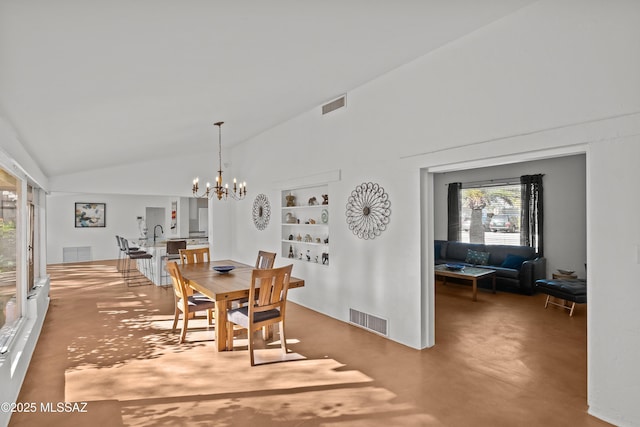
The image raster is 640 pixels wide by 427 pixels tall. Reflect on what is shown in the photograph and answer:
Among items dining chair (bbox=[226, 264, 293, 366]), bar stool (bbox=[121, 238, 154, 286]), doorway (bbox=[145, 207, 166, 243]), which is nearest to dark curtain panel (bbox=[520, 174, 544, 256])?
dining chair (bbox=[226, 264, 293, 366])

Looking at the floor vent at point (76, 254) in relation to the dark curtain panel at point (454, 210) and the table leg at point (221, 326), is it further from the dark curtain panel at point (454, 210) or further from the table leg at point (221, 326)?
the dark curtain panel at point (454, 210)

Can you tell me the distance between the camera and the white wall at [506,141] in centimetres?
227

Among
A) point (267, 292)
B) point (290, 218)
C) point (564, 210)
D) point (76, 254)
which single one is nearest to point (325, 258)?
point (290, 218)

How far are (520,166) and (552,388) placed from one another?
5.08 m

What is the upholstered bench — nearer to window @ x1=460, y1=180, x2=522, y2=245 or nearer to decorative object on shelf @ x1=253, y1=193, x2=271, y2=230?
window @ x1=460, y1=180, x2=522, y2=245

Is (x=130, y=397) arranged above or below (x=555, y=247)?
below

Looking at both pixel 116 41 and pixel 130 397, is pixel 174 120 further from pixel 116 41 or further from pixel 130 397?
pixel 130 397

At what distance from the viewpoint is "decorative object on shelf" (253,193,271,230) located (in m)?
6.22

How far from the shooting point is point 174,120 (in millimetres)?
3979

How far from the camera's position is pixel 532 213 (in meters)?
6.62

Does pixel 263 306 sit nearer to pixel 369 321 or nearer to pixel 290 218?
pixel 369 321

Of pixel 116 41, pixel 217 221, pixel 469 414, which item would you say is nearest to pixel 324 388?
pixel 469 414

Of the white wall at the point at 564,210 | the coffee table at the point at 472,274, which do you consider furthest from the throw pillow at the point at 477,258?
the white wall at the point at 564,210

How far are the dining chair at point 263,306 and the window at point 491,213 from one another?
545cm
